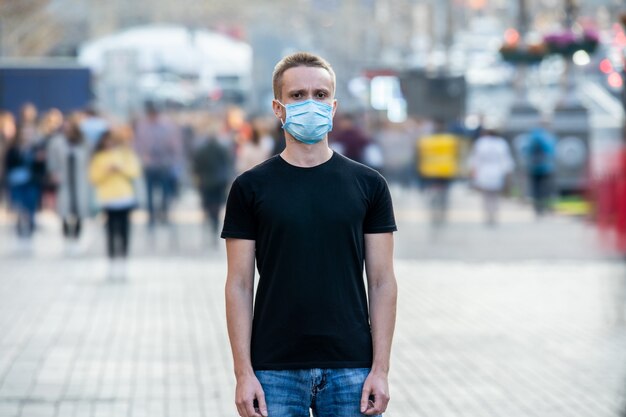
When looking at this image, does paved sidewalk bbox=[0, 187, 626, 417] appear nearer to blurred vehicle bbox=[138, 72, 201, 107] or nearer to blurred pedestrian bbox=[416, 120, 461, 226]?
blurred pedestrian bbox=[416, 120, 461, 226]

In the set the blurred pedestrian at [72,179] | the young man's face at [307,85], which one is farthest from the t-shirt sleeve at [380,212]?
the blurred pedestrian at [72,179]

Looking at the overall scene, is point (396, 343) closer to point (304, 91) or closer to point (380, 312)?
point (380, 312)

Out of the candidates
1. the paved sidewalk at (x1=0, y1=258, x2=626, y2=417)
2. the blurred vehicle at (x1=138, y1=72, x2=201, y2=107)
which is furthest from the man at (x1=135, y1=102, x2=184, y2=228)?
the blurred vehicle at (x1=138, y1=72, x2=201, y2=107)

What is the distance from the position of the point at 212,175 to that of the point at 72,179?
108 inches

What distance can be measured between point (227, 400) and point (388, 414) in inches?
40.2

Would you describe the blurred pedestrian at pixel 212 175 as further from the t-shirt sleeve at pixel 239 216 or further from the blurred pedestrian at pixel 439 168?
the t-shirt sleeve at pixel 239 216

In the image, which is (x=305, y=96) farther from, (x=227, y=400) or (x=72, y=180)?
(x=72, y=180)

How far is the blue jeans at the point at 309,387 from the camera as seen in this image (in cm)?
462

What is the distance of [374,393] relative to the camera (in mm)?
4617

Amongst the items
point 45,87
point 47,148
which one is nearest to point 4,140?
point 47,148

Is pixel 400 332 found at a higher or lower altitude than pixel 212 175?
lower

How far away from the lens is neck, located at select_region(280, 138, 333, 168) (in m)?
4.64

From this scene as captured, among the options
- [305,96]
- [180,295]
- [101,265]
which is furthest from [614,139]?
[305,96]

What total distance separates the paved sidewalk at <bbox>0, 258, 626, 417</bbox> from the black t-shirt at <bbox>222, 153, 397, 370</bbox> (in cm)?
410
